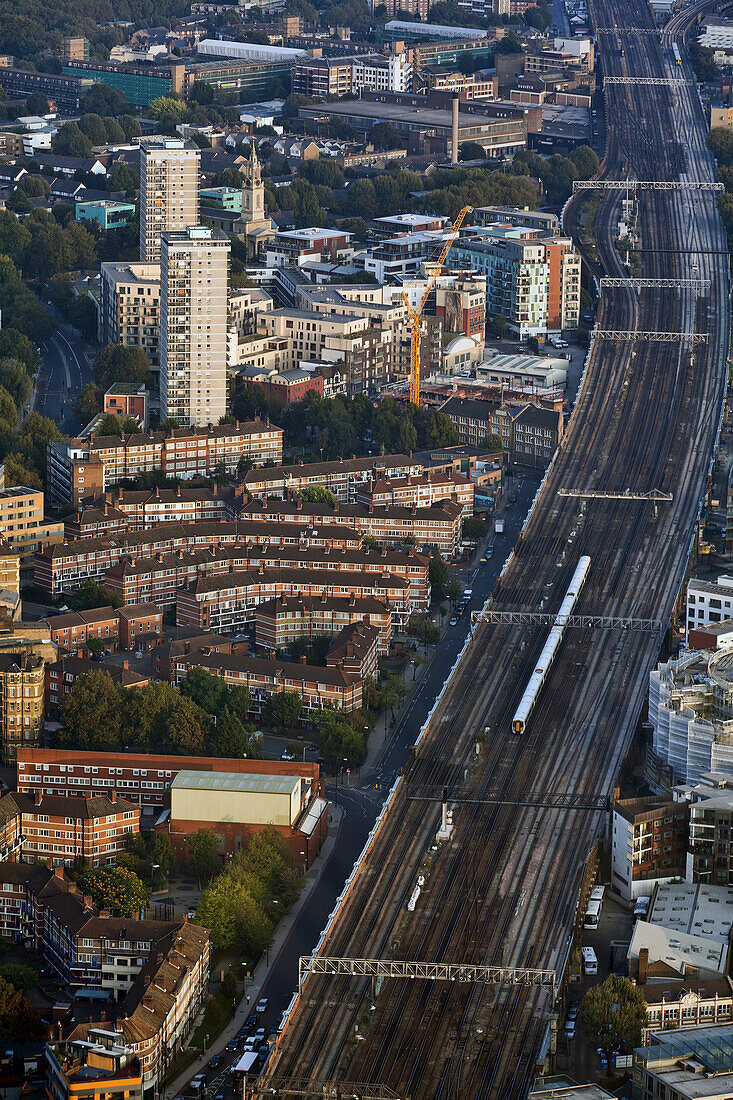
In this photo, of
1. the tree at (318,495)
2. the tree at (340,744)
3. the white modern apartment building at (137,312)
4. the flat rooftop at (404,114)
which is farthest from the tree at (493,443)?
the flat rooftop at (404,114)

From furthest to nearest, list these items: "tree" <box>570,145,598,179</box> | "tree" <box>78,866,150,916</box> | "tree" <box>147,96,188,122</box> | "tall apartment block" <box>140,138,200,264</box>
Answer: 1. "tree" <box>147,96,188,122</box>
2. "tree" <box>570,145,598,179</box>
3. "tall apartment block" <box>140,138,200,264</box>
4. "tree" <box>78,866,150,916</box>

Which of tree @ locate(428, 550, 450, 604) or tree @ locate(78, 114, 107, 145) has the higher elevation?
tree @ locate(78, 114, 107, 145)

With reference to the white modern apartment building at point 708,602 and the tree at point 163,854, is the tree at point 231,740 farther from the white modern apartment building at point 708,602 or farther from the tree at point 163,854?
the white modern apartment building at point 708,602

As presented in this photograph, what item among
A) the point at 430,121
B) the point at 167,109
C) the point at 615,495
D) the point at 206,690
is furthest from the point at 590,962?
the point at 167,109

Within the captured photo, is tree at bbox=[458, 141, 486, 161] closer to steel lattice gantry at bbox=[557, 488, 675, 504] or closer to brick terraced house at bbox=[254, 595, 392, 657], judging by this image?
steel lattice gantry at bbox=[557, 488, 675, 504]

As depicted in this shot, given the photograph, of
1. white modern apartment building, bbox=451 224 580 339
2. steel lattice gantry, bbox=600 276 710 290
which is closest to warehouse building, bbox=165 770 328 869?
white modern apartment building, bbox=451 224 580 339

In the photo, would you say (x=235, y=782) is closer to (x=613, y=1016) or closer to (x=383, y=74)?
(x=613, y=1016)

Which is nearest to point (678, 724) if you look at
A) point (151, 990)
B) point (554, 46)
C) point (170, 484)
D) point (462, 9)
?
point (151, 990)
